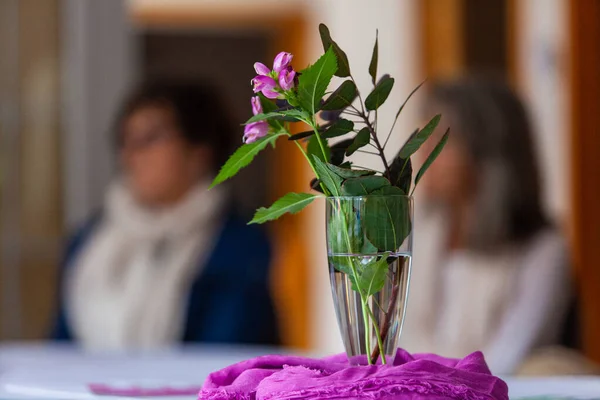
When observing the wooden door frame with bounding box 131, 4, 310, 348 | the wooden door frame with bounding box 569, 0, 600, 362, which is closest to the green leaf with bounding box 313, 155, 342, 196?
the wooden door frame with bounding box 569, 0, 600, 362

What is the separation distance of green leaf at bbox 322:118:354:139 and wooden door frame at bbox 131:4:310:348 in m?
4.94

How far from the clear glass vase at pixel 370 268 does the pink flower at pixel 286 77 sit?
8 centimetres

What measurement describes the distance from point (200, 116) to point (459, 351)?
2.99 ft

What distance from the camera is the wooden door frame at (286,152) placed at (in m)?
5.77

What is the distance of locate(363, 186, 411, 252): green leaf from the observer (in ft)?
2.07

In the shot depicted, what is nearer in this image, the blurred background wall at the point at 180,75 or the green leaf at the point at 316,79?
the green leaf at the point at 316,79

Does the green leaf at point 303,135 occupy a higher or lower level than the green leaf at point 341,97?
lower

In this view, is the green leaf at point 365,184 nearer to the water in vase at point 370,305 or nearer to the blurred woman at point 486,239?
the water in vase at point 370,305

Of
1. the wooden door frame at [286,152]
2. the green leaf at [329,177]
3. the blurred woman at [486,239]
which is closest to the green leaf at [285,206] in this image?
the green leaf at [329,177]

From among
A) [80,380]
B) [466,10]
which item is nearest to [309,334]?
[466,10]

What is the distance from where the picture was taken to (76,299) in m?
2.52

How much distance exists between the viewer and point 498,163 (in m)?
2.50

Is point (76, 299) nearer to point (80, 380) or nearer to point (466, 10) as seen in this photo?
point (80, 380)

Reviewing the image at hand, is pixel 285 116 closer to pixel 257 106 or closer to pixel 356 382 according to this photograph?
pixel 257 106
